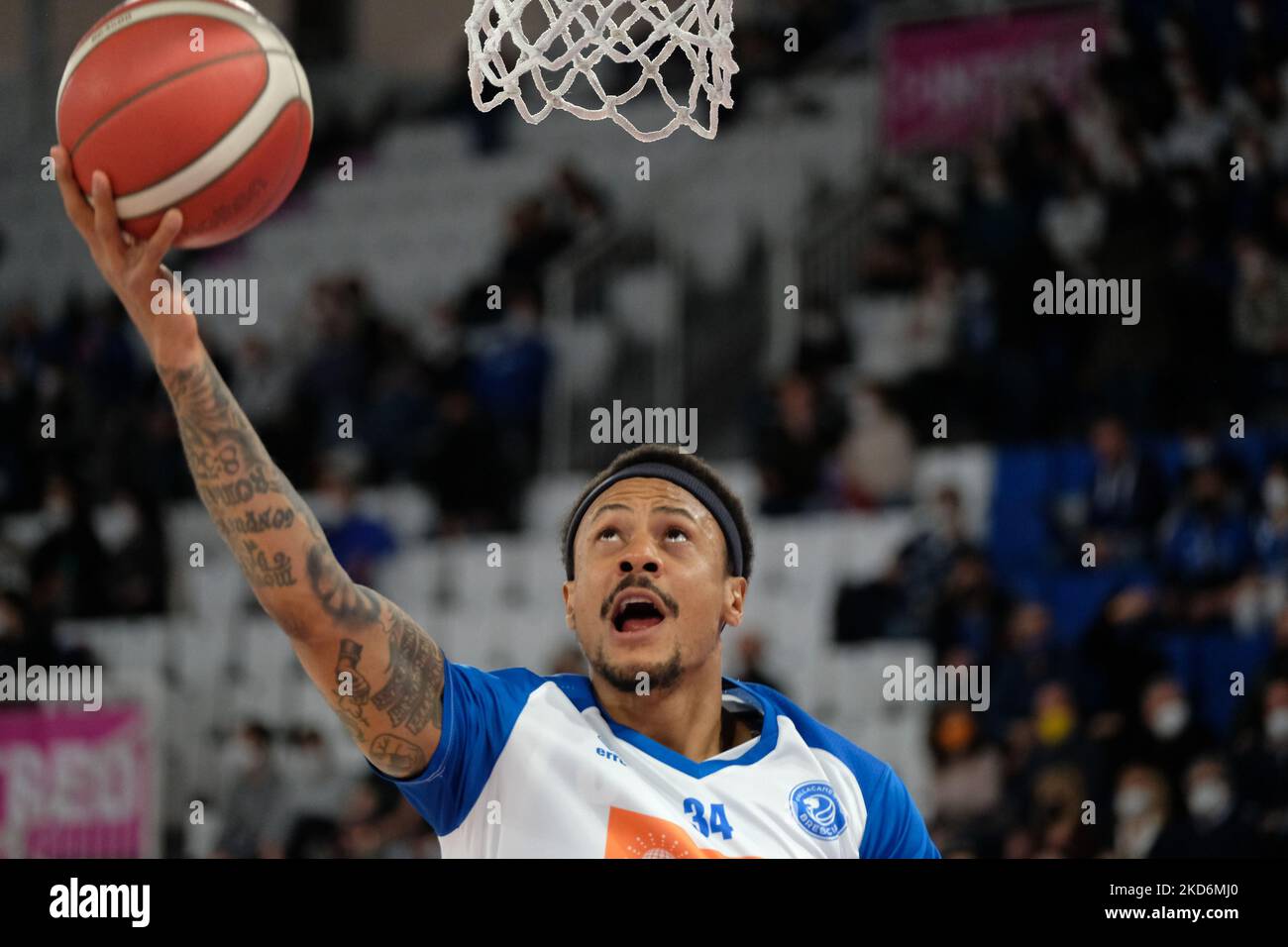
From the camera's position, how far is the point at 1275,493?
26.2ft

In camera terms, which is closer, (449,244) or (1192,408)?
(1192,408)

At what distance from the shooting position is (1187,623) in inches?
312

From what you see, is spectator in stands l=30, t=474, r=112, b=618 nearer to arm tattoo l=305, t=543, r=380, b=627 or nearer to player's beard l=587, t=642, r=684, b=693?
player's beard l=587, t=642, r=684, b=693

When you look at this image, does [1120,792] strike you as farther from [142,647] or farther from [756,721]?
[142,647]

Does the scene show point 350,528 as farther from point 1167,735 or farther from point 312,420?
point 1167,735

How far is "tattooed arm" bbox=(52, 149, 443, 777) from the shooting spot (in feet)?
9.79

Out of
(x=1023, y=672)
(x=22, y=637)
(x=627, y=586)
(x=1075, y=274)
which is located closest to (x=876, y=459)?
(x=1075, y=274)

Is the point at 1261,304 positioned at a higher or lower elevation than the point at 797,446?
higher

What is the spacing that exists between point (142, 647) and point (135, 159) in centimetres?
710

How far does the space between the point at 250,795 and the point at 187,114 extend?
20.4 ft
